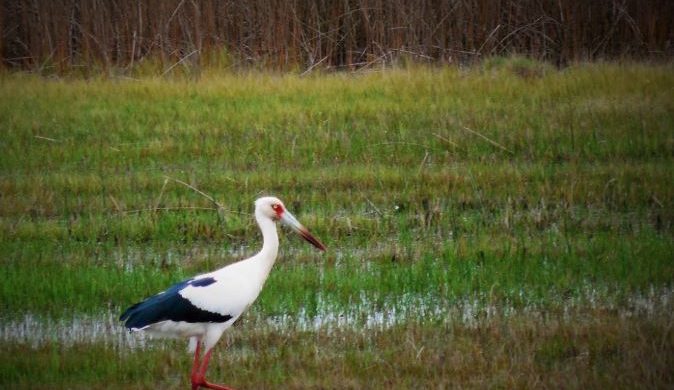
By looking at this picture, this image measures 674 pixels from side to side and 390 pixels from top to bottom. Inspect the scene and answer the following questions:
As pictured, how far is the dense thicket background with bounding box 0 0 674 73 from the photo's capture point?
41.5 ft

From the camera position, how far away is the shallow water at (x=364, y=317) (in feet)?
20.2

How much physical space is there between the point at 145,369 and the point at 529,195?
12.7 feet

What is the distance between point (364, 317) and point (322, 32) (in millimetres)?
7065

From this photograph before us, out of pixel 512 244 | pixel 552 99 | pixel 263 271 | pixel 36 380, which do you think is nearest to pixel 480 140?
pixel 552 99

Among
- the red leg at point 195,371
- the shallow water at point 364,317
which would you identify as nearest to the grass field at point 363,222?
the shallow water at point 364,317

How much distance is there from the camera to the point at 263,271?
5.83 m

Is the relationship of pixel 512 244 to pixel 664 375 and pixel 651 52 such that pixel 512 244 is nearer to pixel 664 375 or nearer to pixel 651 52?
pixel 664 375

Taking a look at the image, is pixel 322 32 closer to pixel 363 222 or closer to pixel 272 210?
pixel 363 222

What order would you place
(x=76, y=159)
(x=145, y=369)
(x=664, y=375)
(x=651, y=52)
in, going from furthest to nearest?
1. (x=651, y=52)
2. (x=76, y=159)
3. (x=145, y=369)
4. (x=664, y=375)

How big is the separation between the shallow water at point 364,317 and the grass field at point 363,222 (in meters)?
0.02

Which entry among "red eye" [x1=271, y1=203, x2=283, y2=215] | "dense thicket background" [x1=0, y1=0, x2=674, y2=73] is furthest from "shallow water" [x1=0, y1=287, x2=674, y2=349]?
"dense thicket background" [x1=0, y1=0, x2=674, y2=73]

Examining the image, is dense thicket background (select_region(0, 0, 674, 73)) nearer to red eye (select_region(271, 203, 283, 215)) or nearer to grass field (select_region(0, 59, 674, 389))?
grass field (select_region(0, 59, 674, 389))

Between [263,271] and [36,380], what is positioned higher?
[263,271]

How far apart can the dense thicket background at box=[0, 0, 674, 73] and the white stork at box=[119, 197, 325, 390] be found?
7.03 metres
